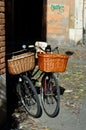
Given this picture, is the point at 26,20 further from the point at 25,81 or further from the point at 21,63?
the point at 21,63

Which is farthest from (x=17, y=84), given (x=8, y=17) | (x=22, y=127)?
(x=8, y=17)

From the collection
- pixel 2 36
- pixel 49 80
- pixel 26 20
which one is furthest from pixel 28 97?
pixel 26 20

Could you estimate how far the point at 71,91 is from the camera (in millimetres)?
9273

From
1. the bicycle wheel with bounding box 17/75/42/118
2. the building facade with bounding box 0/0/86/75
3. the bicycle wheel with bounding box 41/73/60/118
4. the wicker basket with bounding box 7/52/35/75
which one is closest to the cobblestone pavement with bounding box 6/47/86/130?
the bicycle wheel with bounding box 17/75/42/118

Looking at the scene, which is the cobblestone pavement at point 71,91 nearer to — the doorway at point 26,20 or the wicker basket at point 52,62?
the wicker basket at point 52,62

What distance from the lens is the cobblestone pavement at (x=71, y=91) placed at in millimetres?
7074

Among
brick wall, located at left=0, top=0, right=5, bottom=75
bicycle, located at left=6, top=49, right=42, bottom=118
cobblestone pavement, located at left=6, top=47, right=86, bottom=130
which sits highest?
brick wall, located at left=0, top=0, right=5, bottom=75

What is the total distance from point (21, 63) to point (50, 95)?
100 centimetres

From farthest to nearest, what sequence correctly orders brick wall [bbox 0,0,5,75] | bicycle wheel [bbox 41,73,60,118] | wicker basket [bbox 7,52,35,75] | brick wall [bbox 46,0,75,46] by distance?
brick wall [bbox 46,0,75,46] < bicycle wheel [bbox 41,73,60,118] < wicker basket [bbox 7,52,35,75] < brick wall [bbox 0,0,5,75]

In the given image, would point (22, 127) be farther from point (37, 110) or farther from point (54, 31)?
point (54, 31)

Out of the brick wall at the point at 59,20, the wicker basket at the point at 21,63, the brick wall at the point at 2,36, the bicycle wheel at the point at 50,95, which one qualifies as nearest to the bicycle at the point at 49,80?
the bicycle wheel at the point at 50,95

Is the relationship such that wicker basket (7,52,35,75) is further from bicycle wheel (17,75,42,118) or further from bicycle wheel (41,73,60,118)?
bicycle wheel (41,73,60,118)

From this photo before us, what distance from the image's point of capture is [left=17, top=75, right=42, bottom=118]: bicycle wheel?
24.0 ft

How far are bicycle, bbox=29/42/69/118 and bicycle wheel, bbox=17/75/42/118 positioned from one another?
0.22 m
